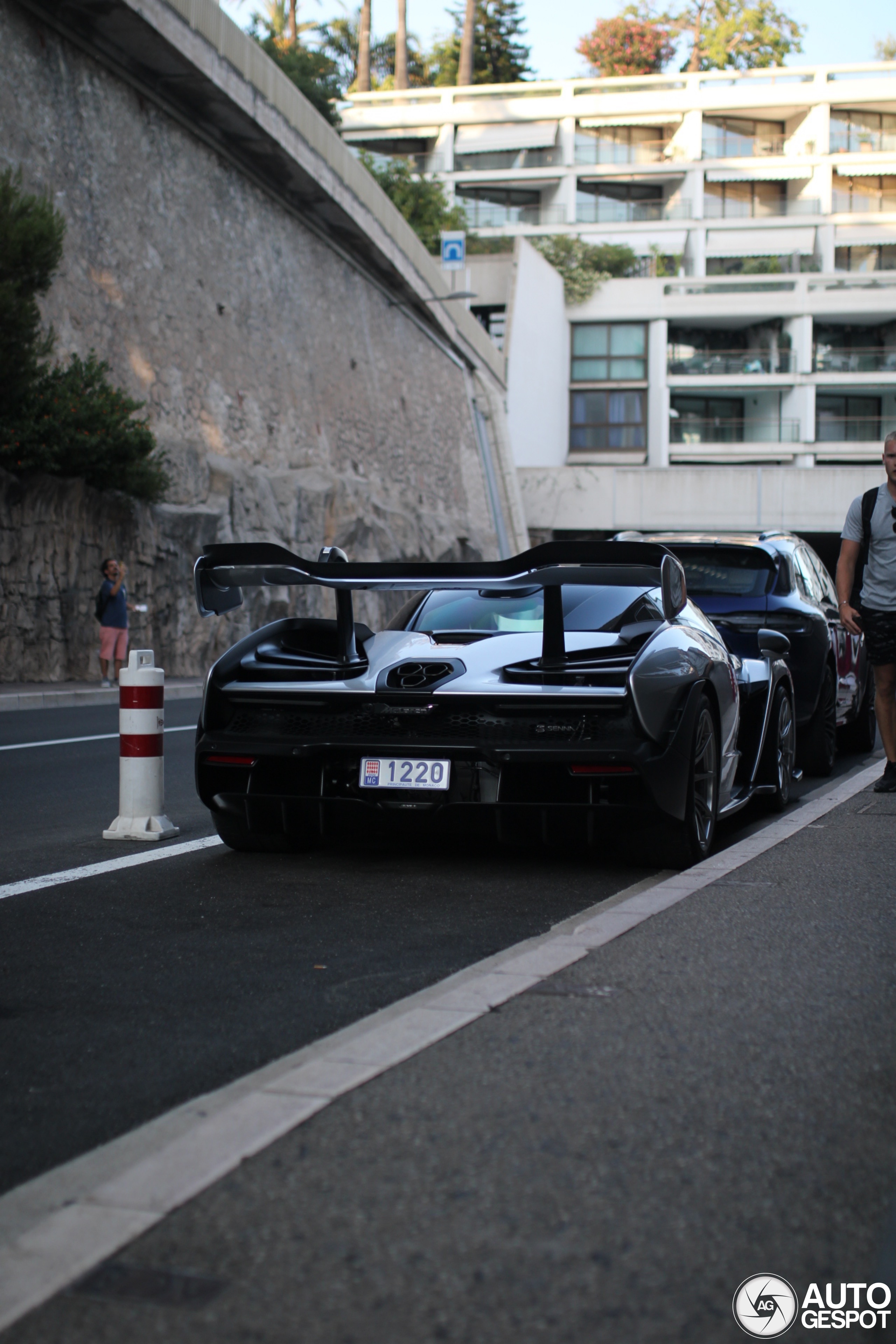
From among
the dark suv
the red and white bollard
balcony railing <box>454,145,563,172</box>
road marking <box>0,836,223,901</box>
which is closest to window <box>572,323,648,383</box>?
balcony railing <box>454,145,563,172</box>

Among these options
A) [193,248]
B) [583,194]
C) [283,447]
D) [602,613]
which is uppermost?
[583,194]

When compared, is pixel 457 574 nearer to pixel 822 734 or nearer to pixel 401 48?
pixel 822 734

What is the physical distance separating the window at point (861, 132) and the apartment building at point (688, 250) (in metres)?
0.09

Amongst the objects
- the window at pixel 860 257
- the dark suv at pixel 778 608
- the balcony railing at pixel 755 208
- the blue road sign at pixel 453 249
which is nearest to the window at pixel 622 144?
the balcony railing at pixel 755 208

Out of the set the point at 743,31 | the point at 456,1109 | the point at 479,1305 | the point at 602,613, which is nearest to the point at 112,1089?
the point at 456,1109

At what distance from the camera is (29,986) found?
3.95 meters

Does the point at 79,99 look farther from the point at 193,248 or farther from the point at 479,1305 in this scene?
the point at 479,1305

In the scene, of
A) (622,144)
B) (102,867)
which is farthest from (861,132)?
(102,867)

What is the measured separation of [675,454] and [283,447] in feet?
118

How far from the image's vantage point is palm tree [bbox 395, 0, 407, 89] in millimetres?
71688

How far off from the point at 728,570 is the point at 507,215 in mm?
62992

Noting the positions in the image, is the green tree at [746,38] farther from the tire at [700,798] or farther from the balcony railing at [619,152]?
the tire at [700,798]

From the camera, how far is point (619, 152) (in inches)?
2758

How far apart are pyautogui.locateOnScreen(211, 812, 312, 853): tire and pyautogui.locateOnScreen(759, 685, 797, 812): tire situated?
2538 mm
